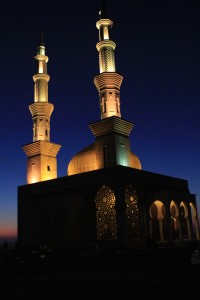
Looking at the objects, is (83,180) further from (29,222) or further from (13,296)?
(13,296)

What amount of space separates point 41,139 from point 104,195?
9.01 metres

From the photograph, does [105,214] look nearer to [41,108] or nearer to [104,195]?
[104,195]

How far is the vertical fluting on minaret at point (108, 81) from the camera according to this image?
23.7 m

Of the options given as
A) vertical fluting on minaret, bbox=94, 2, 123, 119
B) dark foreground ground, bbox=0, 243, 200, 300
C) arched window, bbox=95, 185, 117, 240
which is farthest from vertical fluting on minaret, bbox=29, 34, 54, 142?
dark foreground ground, bbox=0, 243, 200, 300

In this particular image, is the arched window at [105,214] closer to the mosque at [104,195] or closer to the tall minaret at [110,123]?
the mosque at [104,195]

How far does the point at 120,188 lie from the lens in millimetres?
19938

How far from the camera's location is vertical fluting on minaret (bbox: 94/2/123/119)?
2370cm

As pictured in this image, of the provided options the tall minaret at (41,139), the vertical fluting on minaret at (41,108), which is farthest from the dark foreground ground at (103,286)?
the vertical fluting on minaret at (41,108)

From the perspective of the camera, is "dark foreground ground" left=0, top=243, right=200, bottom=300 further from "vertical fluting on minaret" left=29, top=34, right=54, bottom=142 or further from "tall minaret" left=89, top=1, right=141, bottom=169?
"vertical fluting on minaret" left=29, top=34, right=54, bottom=142

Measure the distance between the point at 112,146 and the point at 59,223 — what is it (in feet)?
20.0

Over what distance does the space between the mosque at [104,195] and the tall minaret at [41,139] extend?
0.27 feet

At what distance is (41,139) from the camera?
89.8ft

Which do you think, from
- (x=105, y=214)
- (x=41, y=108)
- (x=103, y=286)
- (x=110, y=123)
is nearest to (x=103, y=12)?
(x=41, y=108)

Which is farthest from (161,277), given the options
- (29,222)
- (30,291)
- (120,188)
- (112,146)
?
(29,222)
